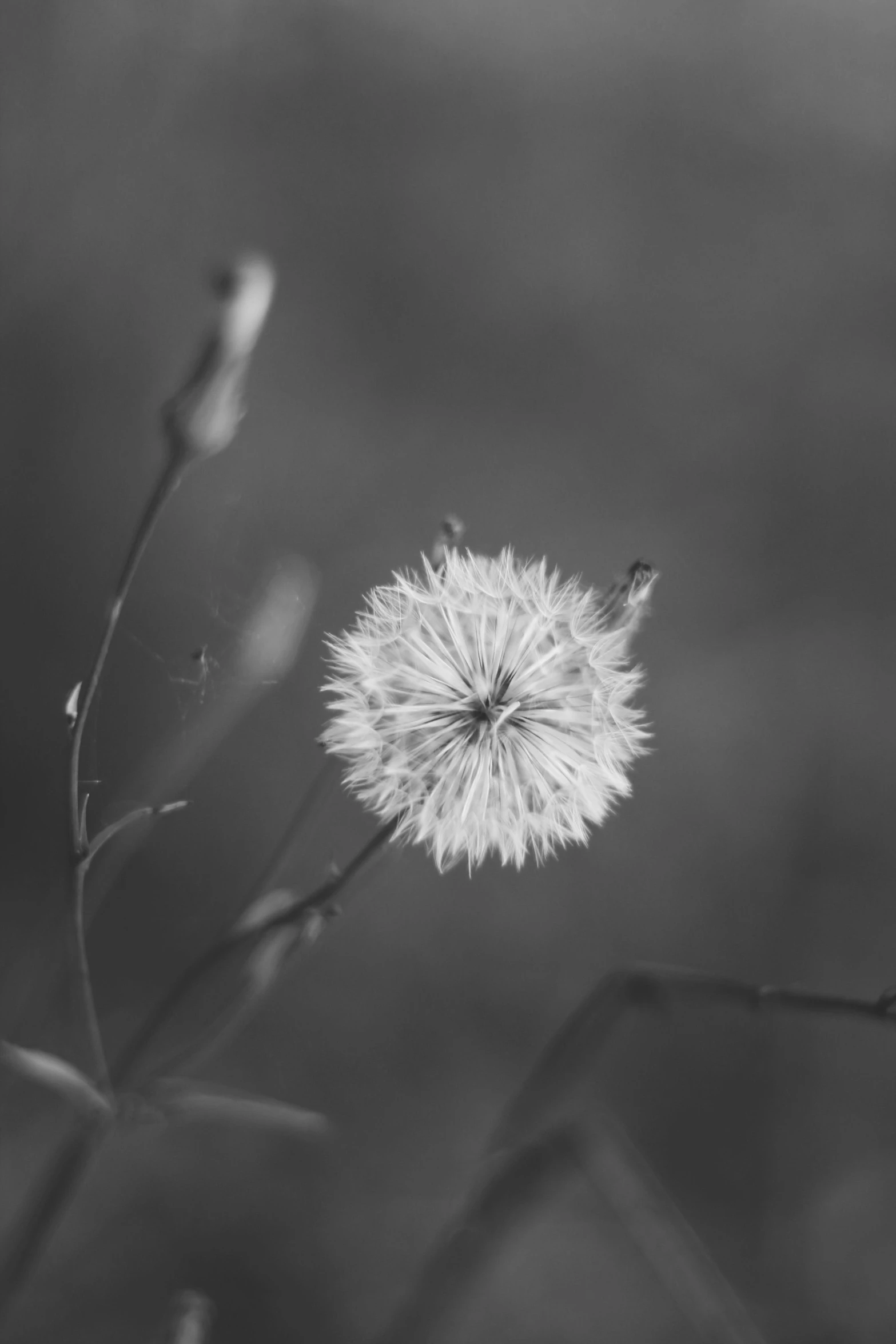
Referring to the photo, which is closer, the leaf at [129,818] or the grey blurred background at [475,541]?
the leaf at [129,818]

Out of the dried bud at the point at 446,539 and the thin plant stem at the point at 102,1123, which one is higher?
the dried bud at the point at 446,539

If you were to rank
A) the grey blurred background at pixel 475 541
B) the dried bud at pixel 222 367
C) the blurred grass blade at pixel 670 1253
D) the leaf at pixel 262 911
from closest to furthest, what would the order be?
the dried bud at pixel 222 367
the leaf at pixel 262 911
the blurred grass blade at pixel 670 1253
the grey blurred background at pixel 475 541

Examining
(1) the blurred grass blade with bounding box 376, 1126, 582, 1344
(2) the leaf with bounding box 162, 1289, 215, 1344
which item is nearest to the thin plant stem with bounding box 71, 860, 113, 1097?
(2) the leaf with bounding box 162, 1289, 215, 1344

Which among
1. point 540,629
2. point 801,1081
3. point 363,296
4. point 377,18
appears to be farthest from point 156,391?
point 801,1081

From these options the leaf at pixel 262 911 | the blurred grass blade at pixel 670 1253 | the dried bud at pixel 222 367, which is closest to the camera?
the dried bud at pixel 222 367

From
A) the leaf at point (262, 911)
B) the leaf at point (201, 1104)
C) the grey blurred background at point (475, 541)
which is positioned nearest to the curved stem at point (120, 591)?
the leaf at point (262, 911)

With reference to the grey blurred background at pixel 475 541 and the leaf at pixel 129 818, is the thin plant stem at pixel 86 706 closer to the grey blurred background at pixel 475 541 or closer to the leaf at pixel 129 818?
the leaf at pixel 129 818

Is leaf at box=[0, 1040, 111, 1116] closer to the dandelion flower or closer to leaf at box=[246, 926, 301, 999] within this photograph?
leaf at box=[246, 926, 301, 999]
